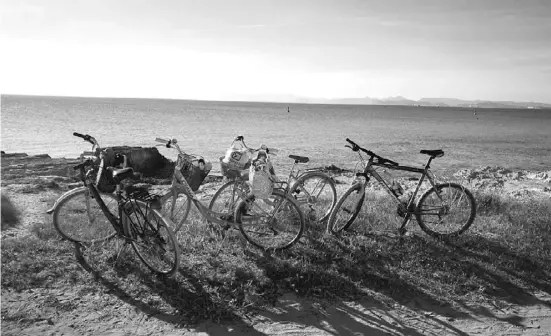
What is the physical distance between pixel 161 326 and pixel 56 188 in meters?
9.22

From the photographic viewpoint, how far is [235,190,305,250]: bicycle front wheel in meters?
5.71

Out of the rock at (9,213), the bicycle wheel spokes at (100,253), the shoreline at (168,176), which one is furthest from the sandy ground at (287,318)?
the shoreline at (168,176)

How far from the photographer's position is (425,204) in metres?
6.71

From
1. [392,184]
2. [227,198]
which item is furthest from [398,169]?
[227,198]

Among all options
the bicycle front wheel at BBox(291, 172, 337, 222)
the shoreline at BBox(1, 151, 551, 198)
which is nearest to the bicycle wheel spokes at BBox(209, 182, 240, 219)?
the bicycle front wheel at BBox(291, 172, 337, 222)

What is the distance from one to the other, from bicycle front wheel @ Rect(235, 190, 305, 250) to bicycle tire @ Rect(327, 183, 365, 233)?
2.72 ft

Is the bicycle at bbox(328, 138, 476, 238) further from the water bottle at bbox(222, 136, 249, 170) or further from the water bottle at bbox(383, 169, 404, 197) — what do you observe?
the water bottle at bbox(222, 136, 249, 170)

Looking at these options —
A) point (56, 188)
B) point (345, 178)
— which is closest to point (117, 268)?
point (56, 188)

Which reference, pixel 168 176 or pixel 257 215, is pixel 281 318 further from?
pixel 168 176

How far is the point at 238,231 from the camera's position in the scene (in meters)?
6.32

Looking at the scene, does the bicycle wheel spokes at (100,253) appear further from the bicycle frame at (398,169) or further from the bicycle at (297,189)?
the bicycle frame at (398,169)

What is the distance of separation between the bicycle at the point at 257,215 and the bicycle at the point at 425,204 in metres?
0.87

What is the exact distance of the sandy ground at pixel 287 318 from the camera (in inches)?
156

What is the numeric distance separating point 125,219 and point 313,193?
331 centimetres
